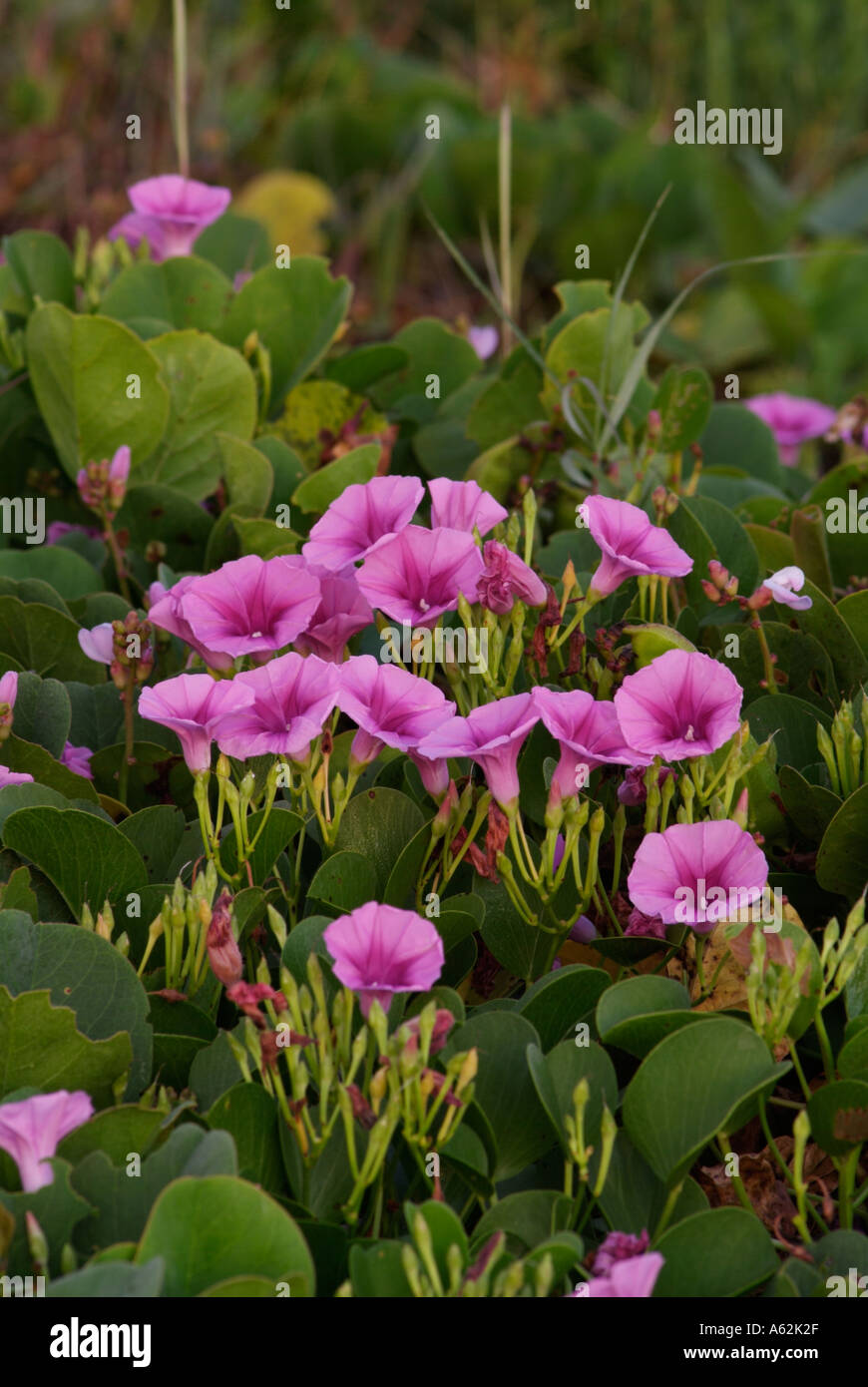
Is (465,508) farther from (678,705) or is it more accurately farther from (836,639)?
(836,639)

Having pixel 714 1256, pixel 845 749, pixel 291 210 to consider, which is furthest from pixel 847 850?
pixel 291 210

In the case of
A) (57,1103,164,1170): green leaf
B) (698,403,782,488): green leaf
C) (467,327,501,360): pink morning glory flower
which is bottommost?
(57,1103,164,1170): green leaf

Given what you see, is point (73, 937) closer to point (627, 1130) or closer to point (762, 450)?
point (627, 1130)

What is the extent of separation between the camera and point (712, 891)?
3.92ft

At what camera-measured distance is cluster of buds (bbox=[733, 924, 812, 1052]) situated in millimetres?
1098

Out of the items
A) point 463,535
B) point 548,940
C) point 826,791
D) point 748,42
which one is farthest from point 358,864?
point 748,42

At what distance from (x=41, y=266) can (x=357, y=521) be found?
1.07 m

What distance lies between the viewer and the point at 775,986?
1.12 metres

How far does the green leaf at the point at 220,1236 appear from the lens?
38.2 inches

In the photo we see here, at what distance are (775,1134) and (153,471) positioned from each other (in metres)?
1.15

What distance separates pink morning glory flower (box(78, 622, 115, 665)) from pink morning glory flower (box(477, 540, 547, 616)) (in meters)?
0.38

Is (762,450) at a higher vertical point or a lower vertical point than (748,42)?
lower

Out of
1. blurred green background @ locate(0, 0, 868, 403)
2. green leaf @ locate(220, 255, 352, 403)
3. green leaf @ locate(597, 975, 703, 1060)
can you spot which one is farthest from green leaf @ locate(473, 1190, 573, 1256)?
blurred green background @ locate(0, 0, 868, 403)

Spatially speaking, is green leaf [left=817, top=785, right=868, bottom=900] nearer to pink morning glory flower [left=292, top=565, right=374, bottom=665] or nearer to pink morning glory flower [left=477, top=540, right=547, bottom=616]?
pink morning glory flower [left=477, top=540, right=547, bottom=616]
